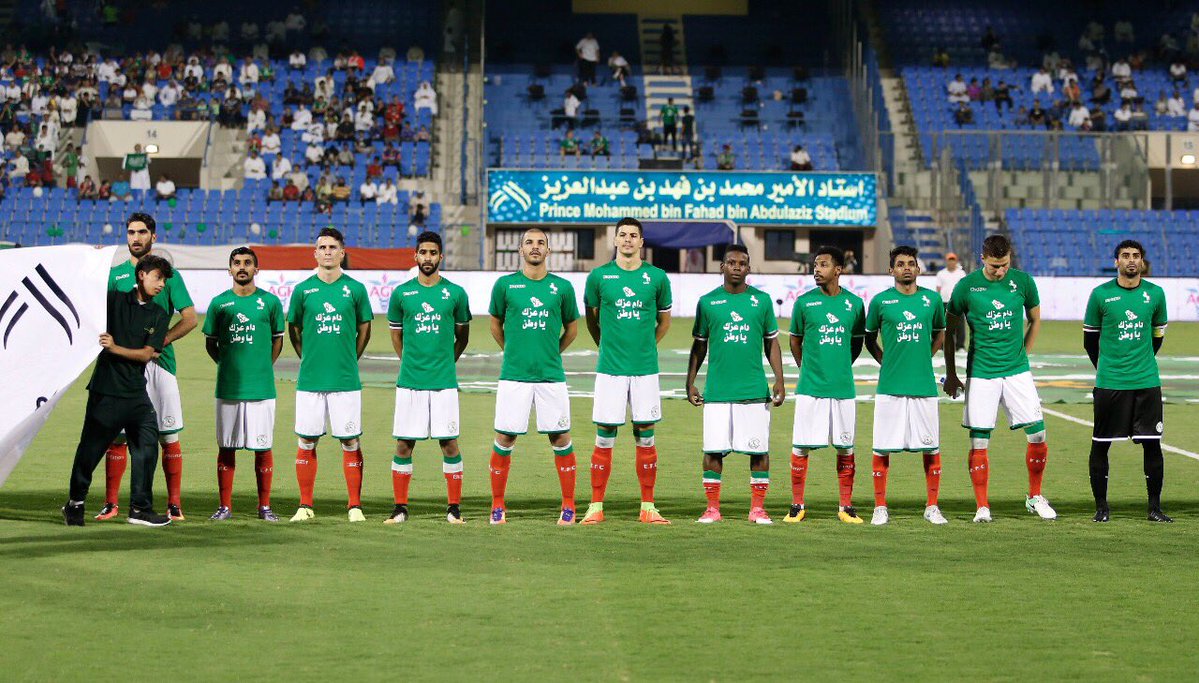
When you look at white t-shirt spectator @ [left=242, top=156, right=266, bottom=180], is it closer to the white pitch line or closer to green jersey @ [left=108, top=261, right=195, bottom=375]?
the white pitch line

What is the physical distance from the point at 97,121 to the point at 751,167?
20.5m

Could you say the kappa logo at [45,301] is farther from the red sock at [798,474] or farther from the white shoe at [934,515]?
the white shoe at [934,515]

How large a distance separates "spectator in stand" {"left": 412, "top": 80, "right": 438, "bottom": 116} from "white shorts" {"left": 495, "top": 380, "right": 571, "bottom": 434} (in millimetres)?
39934

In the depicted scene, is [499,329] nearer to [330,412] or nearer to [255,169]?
[330,412]

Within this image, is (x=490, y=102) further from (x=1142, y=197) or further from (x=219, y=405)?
(x=219, y=405)

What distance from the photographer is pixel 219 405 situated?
10.9 metres

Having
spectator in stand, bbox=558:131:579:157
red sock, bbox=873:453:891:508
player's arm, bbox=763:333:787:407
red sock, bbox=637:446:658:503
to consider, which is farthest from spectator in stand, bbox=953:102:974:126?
red sock, bbox=637:446:658:503

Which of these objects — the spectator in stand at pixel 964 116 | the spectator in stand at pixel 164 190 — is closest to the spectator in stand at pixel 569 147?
the spectator in stand at pixel 164 190

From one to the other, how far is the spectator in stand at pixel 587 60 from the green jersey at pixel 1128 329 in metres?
42.8

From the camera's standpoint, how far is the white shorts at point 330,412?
10.8m

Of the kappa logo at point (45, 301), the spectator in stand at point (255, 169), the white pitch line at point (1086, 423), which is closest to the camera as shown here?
the kappa logo at point (45, 301)

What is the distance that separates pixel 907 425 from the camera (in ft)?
35.8

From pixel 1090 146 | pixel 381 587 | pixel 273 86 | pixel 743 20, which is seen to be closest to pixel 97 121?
pixel 273 86

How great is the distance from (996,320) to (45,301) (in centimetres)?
661
